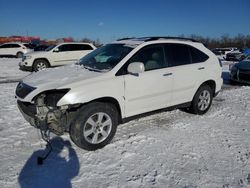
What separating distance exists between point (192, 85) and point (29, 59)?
10133mm

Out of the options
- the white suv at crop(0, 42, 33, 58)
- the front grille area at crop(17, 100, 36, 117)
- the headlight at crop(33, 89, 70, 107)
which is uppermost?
the white suv at crop(0, 42, 33, 58)

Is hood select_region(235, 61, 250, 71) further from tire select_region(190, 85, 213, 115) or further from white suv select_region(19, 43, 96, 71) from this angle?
white suv select_region(19, 43, 96, 71)

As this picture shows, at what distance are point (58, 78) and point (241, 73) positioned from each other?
8160 mm

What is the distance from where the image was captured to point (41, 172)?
3.46m

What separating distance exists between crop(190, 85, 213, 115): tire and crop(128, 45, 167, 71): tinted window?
1.34 metres

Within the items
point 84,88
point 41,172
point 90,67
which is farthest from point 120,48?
point 41,172

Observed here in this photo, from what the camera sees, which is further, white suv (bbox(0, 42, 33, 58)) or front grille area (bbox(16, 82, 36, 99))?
white suv (bbox(0, 42, 33, 58))

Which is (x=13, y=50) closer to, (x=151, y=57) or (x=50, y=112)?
(x=151, y=57)

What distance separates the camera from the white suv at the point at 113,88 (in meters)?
3.88

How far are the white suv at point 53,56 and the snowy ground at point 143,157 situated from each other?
8148 millimetres

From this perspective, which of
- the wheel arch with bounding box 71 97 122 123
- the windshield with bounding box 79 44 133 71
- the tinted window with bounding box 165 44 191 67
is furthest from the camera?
the tinted window with bounding box 165 44 191 67

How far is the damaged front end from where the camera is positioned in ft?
12.6

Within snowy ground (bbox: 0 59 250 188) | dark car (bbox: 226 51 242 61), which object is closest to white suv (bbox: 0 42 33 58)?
snowy ground (bbox: 0 59 250 188)

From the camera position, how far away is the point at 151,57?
4895 millimetres
